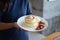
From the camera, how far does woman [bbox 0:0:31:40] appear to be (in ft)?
3.61

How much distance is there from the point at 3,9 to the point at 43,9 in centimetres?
138

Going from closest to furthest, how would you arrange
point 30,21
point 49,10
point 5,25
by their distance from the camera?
point 5,25 → point 30,21 → point 49,10

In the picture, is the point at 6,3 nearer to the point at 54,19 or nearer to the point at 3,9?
the point at 3,9

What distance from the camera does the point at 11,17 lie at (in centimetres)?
113

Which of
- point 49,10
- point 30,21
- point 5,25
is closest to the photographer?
point 5,25

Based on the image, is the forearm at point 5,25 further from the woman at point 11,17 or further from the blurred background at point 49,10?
the blurred background at point 49,10

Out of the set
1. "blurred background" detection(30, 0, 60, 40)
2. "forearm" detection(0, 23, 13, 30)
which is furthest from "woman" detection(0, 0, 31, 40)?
"blurred background" detection(30, 0, 60, 40)

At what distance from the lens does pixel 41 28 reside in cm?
115

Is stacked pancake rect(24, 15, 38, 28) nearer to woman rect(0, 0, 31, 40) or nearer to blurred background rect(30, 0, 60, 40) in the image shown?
woman rect(0, 0, 31, 40)

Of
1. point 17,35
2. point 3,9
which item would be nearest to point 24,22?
point 17,35

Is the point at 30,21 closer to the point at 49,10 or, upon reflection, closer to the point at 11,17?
the point at 11,17

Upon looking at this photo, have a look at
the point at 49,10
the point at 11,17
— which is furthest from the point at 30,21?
the point at 49,10

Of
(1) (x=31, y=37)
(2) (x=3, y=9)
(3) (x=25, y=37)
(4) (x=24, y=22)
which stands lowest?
(1) (x=31, y=37)

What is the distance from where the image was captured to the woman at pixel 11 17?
1.10 meters
